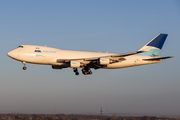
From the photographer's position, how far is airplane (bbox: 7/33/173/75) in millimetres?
46688

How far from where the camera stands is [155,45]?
59.0m

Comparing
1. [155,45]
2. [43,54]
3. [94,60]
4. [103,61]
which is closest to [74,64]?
[94,60]


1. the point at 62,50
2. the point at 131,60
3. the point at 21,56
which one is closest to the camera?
the point at 21,56

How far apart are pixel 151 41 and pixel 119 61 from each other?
12.9 m

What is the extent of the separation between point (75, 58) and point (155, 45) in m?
22.0

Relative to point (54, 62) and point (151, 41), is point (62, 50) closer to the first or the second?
point (54, 62)

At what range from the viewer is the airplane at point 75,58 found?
46.7 metres

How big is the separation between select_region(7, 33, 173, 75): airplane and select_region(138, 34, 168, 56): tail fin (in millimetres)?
1562

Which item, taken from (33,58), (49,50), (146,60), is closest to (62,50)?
(49,50)

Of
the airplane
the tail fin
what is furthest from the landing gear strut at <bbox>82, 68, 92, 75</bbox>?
the tail fin

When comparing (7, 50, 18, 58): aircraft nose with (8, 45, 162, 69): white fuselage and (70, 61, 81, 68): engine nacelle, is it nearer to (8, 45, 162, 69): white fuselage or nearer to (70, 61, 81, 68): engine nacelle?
(8, 45, 162, 69): white fuselage

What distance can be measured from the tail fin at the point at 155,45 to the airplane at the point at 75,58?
1.56 m

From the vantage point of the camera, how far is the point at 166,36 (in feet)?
196

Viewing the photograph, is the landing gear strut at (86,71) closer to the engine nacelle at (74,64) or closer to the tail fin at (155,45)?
the engine nacelle at (74,64)
